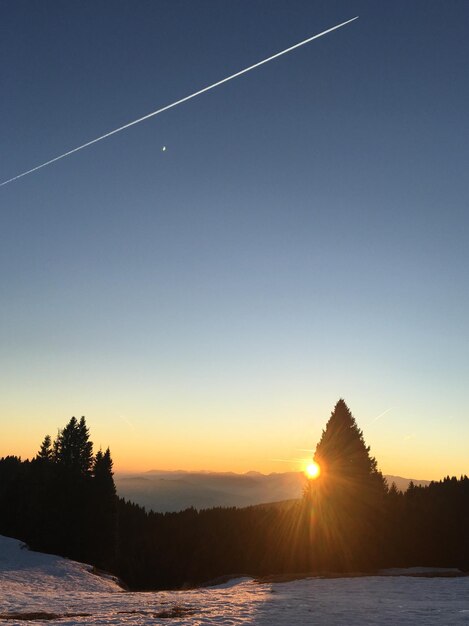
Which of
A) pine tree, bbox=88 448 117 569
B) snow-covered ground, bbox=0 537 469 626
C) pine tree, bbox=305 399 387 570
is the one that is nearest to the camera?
snow-covered ground, bbox=0 537 469 626

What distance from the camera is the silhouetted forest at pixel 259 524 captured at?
128 feet

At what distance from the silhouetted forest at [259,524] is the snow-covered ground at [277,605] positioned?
→ 9710 mm

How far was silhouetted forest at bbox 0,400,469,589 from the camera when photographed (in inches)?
1532

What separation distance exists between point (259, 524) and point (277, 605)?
9034 cm

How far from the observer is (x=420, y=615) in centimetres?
1675

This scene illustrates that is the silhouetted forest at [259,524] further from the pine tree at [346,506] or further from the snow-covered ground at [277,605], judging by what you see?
the snow-covered ground at [277,605]

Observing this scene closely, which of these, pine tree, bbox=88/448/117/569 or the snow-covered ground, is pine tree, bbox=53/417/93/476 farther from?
the snow-covered ground

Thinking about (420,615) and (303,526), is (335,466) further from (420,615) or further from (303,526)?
(420,615)

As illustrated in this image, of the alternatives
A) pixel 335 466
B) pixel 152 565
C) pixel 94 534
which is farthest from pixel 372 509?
pixel 152 565

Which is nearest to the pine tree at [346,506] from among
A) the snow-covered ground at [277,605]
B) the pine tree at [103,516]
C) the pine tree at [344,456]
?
the pine tree at [344,456]

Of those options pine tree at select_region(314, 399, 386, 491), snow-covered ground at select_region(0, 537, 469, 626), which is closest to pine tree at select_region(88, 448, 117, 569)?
snow-covered ground at select_region(0, 537, 469, 626)

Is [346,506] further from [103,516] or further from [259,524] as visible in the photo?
[259,524]

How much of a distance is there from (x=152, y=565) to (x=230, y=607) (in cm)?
9760

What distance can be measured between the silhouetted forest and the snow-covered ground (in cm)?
971
